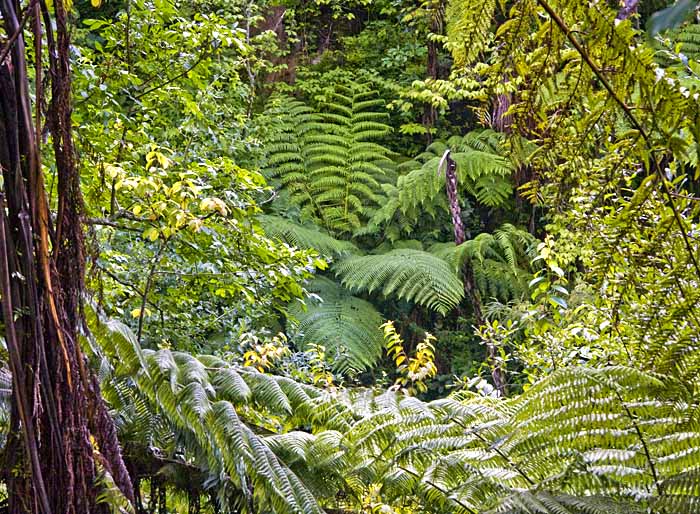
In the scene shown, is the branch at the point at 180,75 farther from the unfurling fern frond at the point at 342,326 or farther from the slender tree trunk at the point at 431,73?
the slender tree trunk at the point at 431,73

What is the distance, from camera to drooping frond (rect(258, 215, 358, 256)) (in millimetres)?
5562

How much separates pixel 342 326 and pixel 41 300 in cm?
457

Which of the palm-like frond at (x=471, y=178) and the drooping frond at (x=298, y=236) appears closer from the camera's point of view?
the drooping frond at (x=298, y=236)

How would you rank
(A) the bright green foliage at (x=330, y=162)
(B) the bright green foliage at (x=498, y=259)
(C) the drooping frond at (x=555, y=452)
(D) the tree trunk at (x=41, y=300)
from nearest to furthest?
1. (D) the tree trunk at (x=41, y=300)
2. (C) the drooping frond at (x=555, y=452)
3. (B) the bright green foliage at (x=498, y=259)
4. (A) the bright green foliage at (x=330, y=162)

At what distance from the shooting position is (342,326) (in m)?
5.27

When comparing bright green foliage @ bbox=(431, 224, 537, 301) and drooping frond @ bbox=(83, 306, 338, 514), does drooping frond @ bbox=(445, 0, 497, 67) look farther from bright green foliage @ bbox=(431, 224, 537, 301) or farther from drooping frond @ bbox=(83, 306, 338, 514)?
bright green foliage @ bbox=(431, 224, 537, 301)

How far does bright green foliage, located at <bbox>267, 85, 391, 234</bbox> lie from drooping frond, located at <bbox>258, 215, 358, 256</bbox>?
0.51 metres

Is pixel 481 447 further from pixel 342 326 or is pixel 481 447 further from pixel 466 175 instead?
pixel 466 175

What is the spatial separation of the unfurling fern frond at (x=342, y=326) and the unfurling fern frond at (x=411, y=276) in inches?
6.0

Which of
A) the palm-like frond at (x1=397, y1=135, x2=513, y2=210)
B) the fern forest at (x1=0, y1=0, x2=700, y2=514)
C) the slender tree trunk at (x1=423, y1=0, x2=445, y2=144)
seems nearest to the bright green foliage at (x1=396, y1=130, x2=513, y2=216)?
the palm-like frond at (x1=397, y1=135, x2=513, y2=210)

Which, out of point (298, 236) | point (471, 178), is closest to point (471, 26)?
point (298, 236)

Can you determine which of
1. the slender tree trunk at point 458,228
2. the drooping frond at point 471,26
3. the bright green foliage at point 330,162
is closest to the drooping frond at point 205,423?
the drooping frond at point 471,26

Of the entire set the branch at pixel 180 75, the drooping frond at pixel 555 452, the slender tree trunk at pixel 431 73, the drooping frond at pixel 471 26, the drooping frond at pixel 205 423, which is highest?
the slender tree trunk at pixel 431 73

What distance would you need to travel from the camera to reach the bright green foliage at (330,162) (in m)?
6.41
